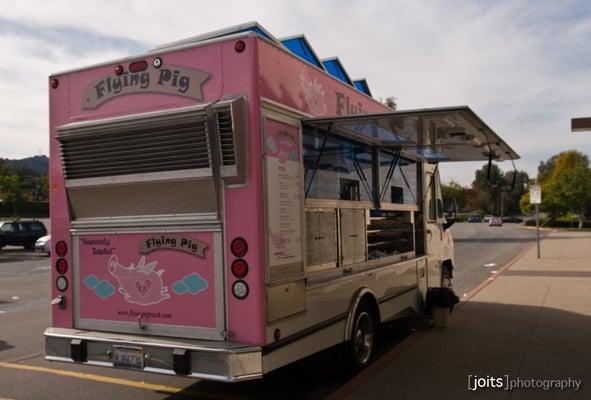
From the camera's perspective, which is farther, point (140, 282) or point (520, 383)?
point (520, 383)

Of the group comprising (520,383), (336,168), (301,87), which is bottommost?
(520,383)

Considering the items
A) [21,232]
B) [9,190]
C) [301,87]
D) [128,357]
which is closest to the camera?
[128,357]

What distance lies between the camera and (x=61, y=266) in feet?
17.5

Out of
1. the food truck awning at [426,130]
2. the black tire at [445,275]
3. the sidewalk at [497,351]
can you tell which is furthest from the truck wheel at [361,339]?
the black tire at [445,275]

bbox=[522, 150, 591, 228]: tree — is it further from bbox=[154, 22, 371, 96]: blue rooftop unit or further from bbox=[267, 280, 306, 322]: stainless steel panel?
bbox=[267, 280, 306, 322]: stainless steel panel

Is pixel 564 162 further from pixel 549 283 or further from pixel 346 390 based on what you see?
pixel 346 390

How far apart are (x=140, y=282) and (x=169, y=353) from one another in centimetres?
76

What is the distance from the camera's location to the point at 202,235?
Answer: 468 cm

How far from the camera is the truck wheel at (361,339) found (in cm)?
568

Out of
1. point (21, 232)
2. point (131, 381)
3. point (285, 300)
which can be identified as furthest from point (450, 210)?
point (21, 232)

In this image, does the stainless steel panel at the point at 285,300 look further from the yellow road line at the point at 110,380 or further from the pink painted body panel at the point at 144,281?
the yellow road line at the point at 110,380

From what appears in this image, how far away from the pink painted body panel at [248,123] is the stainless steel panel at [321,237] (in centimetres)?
89

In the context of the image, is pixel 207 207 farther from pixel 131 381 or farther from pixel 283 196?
pixel 131 381

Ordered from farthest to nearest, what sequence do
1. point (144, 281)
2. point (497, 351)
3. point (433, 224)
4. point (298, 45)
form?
point (433, 224)
point (497, 351)
point (298, 45)
point (144, 281)
